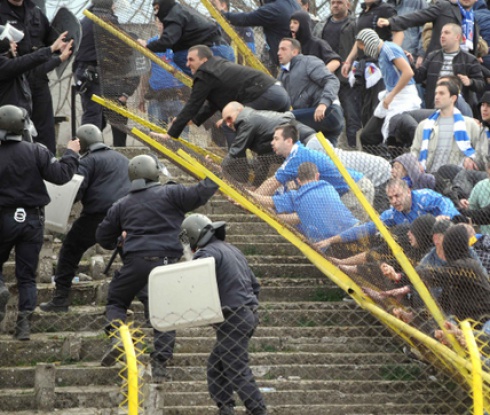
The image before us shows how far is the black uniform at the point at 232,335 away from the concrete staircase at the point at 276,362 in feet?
1.82

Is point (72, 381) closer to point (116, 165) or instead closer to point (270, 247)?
point (116, 165)

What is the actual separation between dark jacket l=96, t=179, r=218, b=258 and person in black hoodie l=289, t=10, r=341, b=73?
474 cm

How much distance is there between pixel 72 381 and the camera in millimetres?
10992

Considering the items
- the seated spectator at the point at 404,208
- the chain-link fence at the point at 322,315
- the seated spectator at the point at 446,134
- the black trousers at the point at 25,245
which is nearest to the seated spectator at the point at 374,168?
the chain-link fence at the point at 322,315

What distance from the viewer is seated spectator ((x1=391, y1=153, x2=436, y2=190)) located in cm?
1148

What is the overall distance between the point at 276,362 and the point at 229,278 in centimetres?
154

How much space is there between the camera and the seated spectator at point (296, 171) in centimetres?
1144

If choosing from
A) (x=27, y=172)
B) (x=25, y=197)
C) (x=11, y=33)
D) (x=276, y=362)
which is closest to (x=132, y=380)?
(x=276, y=362)

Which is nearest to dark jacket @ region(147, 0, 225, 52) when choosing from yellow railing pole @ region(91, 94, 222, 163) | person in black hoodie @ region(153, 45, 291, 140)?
yellow railing pole @ region(91, 94, 222, 163)

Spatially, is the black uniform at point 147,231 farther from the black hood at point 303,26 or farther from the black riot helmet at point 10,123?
the black hood at point 303,26

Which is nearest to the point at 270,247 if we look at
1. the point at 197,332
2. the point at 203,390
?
the point at 197,332

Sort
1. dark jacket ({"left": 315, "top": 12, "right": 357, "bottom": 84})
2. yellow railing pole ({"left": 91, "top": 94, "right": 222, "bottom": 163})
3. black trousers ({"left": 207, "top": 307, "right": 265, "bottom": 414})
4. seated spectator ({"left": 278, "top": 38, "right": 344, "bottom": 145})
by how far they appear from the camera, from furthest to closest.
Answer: dark jacket ({"left": 315, "top": 12, "right": 357, "bottom": 84})
yellow railing pole ({"left": 91, "top": 94, "right": 222, "bottom": 163})
seated spectator ({"left": 278, "top": 38, "right": 344, "bottom": 145})
black trousers ({"left": 207, "top": 307, "right": 265, "bottom": 414})

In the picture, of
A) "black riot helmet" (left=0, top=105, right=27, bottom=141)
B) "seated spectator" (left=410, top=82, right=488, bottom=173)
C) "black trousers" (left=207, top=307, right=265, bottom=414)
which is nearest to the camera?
"black trousers" (left=207, top=307, right=265, bottom=414)

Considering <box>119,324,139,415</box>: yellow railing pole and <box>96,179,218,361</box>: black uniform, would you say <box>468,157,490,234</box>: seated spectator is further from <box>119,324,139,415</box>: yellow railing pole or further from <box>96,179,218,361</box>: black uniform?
<box>119,324,139,415</box>: yellow railing pole
